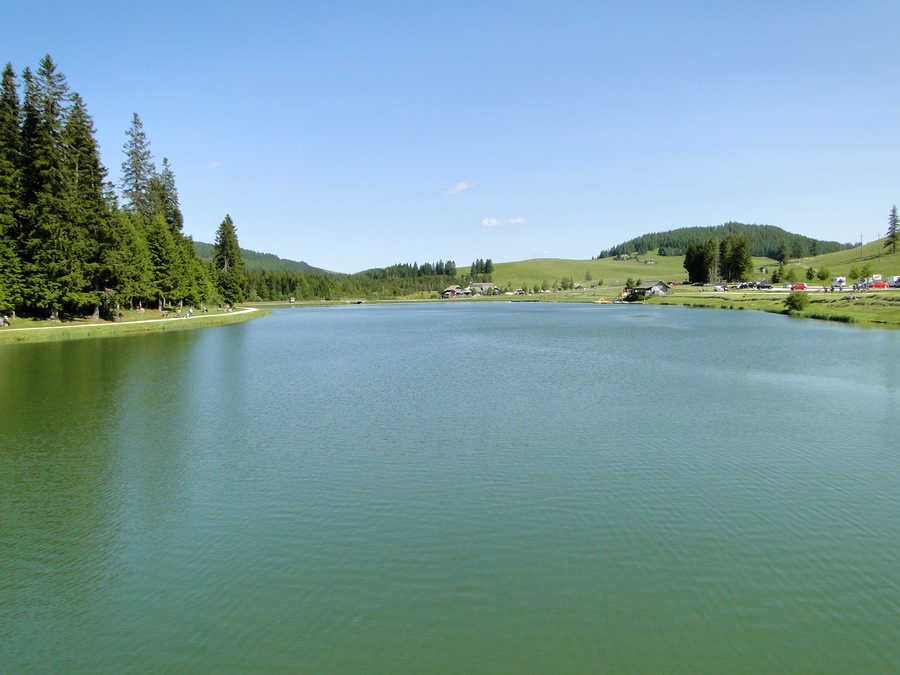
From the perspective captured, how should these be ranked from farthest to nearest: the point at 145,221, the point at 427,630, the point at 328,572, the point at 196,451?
the point at 145,221, the point at 196,451, the point at 328,572, the point at 427,630

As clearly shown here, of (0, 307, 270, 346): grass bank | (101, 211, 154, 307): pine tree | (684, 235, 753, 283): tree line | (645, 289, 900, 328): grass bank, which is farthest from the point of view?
(684, 235, 753, 283): tree line

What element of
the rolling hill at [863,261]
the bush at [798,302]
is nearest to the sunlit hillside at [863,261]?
the rolling hill at [863,261]

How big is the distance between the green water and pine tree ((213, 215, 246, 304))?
71.8 metres

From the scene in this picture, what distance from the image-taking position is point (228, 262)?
95500mm

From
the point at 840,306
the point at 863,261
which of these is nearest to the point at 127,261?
the point at 840,306

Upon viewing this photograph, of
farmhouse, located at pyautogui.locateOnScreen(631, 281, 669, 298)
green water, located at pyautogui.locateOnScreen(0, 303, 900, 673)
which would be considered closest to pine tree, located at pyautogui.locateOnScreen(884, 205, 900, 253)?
farmhouse, located at pyautogui.locateOnScreen(631, 281, 669, 298)

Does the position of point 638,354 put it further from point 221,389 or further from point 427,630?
point 427,630

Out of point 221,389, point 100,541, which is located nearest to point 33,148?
point 221,389

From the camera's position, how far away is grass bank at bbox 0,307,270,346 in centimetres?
4494

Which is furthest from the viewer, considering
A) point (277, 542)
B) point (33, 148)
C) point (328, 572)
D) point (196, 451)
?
point (33, 148)

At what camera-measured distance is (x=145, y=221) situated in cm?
7531

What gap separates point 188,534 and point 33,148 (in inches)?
2159

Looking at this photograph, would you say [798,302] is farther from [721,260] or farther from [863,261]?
[863,261]

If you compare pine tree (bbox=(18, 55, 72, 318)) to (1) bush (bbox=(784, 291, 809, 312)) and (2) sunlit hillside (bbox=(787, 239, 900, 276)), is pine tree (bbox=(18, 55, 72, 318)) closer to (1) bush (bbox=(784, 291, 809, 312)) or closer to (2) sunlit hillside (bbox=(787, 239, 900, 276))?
(1) bush (bbox=(784, 291, 809, 312))
